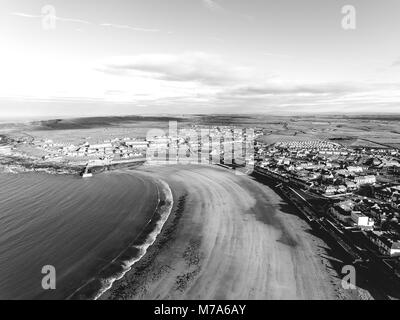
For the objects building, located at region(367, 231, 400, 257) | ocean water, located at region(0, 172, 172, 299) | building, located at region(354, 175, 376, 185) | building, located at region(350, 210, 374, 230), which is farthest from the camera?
building, located at region(354, 175, 376, 185)

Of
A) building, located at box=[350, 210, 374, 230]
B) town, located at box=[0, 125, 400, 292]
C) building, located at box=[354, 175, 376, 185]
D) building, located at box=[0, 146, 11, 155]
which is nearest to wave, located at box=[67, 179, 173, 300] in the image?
town, located at box=[0, 125, 400, 292]

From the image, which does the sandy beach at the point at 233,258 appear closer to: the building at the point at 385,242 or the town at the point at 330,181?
the town at the point at 330,181

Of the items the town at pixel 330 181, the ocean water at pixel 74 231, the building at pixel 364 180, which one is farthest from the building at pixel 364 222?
the ocean water at pixel 74 231

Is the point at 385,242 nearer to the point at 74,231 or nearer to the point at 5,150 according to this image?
the point at 74,231

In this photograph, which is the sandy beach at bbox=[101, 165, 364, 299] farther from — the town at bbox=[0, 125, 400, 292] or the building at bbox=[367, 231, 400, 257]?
the building at bbox=[367, 231, 400, 257]

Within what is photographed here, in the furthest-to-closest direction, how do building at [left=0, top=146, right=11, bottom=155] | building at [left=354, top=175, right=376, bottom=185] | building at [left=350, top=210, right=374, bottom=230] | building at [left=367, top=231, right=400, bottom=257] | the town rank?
1. building at [left=0, top=146, right=11, bottom=155]
2. building at [left=354, top=175, right=376, bottom=185]
3. building at [left=350, top=210, right=374, bottom=230]
4. the town
5. building at [left=367, top=231, right=400, bottom=257]
